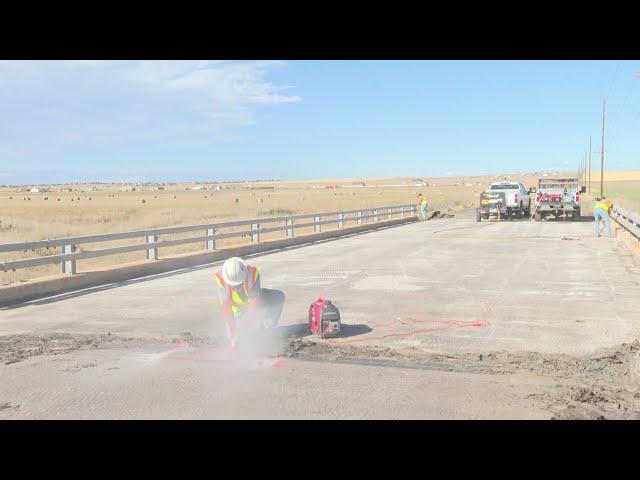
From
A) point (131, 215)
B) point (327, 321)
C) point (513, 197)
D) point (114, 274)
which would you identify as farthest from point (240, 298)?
point (131, 215)

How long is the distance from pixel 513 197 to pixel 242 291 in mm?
33316

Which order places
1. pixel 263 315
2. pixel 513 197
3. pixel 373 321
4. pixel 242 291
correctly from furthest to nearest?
pixel 513 197 → pixel 373 321 → pixel 263 315 → pixel 242 291

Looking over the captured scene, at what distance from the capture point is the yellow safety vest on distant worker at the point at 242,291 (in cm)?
774

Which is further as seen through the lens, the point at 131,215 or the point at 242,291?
the point at 131,215

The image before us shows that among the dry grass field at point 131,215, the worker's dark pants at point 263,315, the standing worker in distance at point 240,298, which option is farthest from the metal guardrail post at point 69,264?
the standing worker in distance at point 240,298

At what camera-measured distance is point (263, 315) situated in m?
8.29

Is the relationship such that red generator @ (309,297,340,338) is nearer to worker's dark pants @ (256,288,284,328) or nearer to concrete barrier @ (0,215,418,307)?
worker's dark pants @ (256,288,284,328)

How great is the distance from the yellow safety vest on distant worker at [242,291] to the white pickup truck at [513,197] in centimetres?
3232

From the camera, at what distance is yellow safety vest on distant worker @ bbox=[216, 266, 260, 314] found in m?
7.74

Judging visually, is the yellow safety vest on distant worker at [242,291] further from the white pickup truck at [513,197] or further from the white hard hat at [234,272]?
the white pickup truck at [513,197]

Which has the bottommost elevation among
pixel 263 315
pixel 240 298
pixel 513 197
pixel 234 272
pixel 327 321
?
pixel 327 321

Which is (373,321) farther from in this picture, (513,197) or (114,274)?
(513,197)
